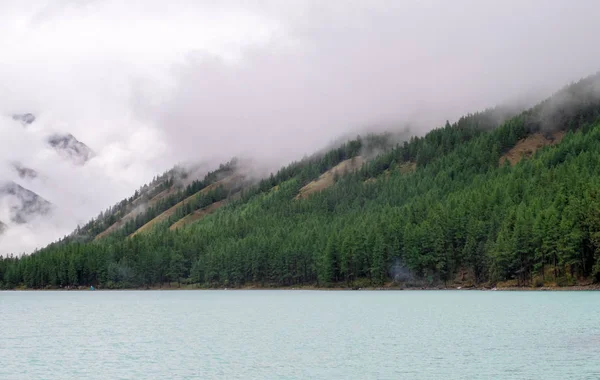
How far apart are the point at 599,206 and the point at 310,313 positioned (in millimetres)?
71239

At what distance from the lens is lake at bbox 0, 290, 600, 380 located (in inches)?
1843

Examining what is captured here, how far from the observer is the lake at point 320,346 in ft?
154

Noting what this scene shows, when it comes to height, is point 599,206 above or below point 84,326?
above

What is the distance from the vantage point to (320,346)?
2367 inches

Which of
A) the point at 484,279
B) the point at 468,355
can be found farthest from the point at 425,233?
the point at 468,355

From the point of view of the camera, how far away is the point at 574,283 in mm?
143375

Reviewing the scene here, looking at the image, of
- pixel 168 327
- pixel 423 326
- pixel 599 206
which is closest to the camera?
pixel 423 326

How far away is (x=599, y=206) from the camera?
13625 cm

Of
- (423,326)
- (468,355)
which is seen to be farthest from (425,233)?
(468,355)

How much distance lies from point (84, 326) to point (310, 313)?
107ft

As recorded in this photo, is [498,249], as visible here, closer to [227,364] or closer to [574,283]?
[574,283]

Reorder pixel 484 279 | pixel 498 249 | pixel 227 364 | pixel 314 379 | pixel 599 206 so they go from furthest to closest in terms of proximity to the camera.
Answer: pixel 484 279, pixel 498 249, pixel 599 206, pixel 227 364, pixel 314 379

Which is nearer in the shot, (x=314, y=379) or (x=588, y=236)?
(x=314, y=379)

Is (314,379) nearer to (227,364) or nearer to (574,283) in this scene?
(227,364)
